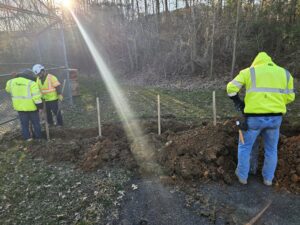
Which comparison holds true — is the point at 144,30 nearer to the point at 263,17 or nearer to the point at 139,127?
the point at 263,17

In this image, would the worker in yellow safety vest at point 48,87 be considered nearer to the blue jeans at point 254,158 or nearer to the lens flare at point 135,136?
the lens flare at point 135,136

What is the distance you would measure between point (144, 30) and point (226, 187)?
14.8 m

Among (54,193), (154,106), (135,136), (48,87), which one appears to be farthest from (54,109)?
(54,193)

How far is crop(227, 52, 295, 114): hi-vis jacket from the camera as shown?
3428mm

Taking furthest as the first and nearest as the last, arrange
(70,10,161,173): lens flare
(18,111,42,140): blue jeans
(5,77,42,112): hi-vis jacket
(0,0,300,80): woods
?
(0,0,300,80): woods < (18,111,42,140): blue jeans < (5,77,42,112): hi-vis jacket < (70,10,161,173): lens flare

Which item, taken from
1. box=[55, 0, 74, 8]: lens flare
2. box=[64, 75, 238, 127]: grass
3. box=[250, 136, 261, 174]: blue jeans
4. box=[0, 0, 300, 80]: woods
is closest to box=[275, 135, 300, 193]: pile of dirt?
box=[250, 136, 261, 174]: blue jeans

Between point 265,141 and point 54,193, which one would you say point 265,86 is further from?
point 54,193

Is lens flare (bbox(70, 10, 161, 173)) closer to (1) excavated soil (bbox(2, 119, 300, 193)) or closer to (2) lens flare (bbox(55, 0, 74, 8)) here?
(1) excavated soil (bbox(2, 119, 300, 193))

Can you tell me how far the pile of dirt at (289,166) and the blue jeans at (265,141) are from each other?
235mm

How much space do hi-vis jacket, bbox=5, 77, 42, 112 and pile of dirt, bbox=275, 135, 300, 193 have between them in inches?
213

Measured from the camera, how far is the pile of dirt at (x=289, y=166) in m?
3.79

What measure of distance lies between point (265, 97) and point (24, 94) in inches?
208

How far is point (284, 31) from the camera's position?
1161cm

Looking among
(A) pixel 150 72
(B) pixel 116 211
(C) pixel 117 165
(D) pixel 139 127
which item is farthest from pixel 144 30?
(B) pixel 116 211
